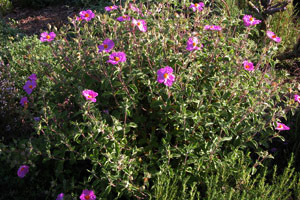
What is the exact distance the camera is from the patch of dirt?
20.2 feet

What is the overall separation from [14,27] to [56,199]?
15.0 feet

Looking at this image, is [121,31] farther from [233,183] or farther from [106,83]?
[233,183]

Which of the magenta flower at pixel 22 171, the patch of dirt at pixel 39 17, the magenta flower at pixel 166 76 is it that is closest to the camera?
the magenta flower at pixel 166 76

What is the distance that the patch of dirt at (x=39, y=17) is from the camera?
6160 mm

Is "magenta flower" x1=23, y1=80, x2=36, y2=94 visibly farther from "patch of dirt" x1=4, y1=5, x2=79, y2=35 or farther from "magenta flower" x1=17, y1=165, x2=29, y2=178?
"patch of dirt" x1=4, y1=5, x2=79, y2=35

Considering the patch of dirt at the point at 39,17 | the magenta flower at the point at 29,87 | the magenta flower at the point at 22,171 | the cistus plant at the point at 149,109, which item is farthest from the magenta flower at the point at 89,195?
the patch of dirt at the point at 39,17

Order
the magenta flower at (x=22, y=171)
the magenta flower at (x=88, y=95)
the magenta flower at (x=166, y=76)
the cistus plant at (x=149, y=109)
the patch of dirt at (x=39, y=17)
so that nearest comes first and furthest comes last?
the magenta flower at (x=88, y=95) < the magenta flower at (x=166, y=76) < the cistus plant at (x=149, y=109) < the magenta flower at (x=22, y=171) < the patch of dirt at (x=39, y=17)

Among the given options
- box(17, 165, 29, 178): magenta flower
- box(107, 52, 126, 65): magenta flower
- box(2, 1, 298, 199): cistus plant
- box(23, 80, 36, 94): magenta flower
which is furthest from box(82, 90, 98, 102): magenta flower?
box(17, 165, 29, 178): magenta flower

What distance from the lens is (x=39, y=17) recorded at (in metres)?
6.80

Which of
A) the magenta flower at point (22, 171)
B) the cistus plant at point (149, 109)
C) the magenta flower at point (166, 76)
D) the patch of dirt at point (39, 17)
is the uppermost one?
the magenta flower at point (166, 76)

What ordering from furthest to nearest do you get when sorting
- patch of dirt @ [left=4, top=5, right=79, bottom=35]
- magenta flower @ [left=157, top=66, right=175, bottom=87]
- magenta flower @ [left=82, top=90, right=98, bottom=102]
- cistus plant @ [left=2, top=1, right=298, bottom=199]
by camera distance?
patch of dirt @ [left=4, top=5, right=79, bottom=35] < cistus plant @ [left=2, top=1, right=298, bottom=199] < magenta flower @ [left=157, top=66, right=175, bottom=87] < magenta flower @ [left=82, top=90, right=98, bottom=102]

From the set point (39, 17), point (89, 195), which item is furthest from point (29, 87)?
point (39, 17)

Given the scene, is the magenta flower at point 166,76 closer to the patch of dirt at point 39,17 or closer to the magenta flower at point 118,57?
the magenta flower at point 118,57

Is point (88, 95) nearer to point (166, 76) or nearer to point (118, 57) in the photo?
point (118, 57)
